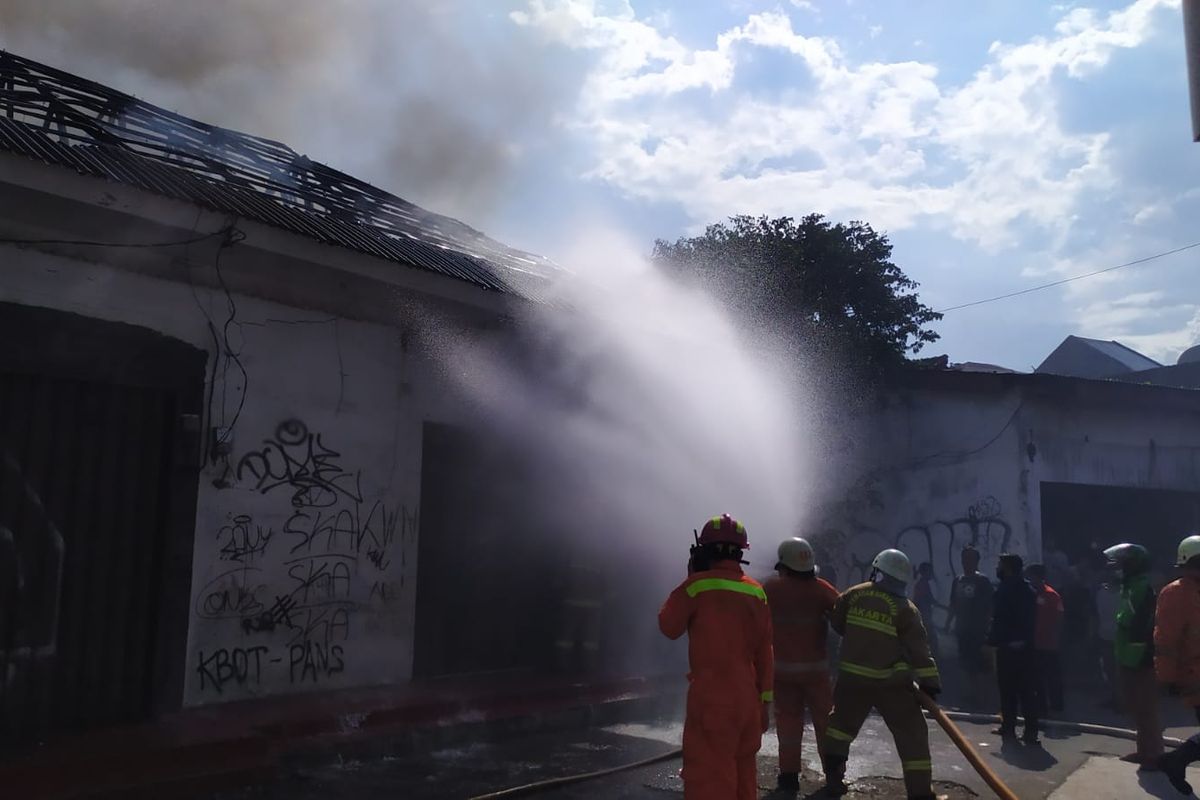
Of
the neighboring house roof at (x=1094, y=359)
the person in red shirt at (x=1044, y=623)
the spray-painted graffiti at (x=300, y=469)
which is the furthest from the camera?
the neighboring house roof at (x=1094, y=359)

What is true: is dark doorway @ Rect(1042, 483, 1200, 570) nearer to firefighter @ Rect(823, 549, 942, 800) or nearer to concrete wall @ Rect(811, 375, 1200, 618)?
concrete wall @ Rect(811, 375, 1200, 618)

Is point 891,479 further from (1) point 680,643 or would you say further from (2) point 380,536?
(2) point 380,536

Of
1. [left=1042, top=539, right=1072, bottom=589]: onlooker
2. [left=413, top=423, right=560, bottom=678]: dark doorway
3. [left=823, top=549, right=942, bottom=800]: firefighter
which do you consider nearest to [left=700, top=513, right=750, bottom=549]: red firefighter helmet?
[left=823, top=549, right=942, bottom=800]: firefighter

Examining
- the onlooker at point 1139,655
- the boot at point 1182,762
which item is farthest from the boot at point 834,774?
the onlooker at point 1139,655

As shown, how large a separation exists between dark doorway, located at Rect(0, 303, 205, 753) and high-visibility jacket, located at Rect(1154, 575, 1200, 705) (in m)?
7.24

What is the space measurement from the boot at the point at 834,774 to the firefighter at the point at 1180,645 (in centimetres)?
238


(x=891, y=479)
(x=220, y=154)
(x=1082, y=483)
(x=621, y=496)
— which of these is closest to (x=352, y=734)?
(x=621, y=496)

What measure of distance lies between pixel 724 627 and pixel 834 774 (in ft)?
7.27

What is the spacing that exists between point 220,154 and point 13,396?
14.0 ft

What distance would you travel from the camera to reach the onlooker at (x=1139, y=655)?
7.46m

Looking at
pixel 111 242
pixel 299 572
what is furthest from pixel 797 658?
pixel 111 242

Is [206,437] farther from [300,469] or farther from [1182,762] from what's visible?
[1182,762]

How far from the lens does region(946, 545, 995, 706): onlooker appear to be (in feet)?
34.3

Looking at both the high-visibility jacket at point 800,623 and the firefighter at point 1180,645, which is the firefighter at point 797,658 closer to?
the high-visibility jacket at point 800,623
